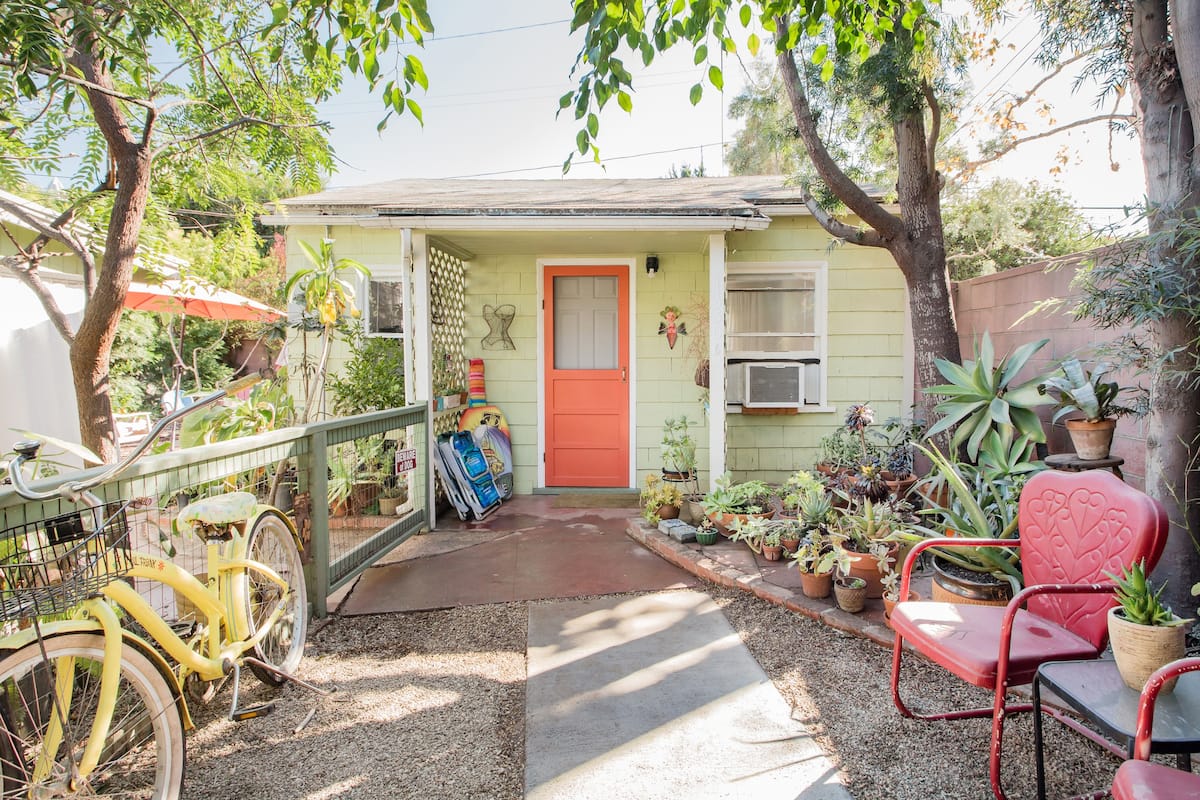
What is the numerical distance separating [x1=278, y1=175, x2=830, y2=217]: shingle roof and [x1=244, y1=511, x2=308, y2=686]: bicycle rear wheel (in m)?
2.79

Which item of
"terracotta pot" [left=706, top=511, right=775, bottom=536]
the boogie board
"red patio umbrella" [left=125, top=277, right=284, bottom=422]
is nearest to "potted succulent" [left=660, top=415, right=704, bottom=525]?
"terracotta pot" [left=706, top=511, right=775, bottom=536]

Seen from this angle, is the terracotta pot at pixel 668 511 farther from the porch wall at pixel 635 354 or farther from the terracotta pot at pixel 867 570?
the terracotta pot at pixel 867 570

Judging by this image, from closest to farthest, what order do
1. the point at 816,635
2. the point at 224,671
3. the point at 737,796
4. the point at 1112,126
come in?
the point at 737,796
the point at 224,671
the point at 816,635
the point at 1112,126

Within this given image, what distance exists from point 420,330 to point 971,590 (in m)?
4.04

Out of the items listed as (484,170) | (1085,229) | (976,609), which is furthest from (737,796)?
(484,170)

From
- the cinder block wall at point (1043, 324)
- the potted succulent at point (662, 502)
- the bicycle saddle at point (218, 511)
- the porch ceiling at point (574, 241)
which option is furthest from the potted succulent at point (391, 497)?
the cinder block wall at point (1043, 324)

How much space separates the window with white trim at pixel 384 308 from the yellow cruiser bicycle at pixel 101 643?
4.10 meters

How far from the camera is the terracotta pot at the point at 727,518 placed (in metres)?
4.44

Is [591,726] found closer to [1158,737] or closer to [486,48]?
[1158,737]

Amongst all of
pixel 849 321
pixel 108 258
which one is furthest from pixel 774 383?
pixel 108 258

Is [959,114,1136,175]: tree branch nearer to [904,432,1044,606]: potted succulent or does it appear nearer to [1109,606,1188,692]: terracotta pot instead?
[904,432,1044,606]: potted succulent

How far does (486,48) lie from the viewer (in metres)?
11.8

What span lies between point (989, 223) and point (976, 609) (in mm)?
9846

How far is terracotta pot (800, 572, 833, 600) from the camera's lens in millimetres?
3414
